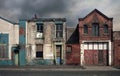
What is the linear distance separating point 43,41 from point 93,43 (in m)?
7.52

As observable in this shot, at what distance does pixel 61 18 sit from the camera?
42844 millimetres

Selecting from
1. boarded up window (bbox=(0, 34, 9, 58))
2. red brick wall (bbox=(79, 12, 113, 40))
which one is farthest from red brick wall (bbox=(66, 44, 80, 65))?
boarded up window (bbox=(0, 34, 9, 58))

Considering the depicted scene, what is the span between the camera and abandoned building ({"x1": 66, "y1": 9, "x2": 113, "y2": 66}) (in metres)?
42.2

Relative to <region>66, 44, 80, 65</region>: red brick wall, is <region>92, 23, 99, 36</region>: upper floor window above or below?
above

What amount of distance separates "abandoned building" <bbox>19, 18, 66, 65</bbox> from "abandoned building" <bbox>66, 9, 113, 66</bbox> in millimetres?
1641

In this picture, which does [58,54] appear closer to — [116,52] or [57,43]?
[57,43]

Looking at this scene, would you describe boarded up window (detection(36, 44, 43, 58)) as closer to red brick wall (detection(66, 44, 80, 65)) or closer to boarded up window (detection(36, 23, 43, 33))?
boarded up window (detection(36, 23, 43, 33))

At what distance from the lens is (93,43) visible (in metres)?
42.4

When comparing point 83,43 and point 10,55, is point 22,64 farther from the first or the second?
point 83,43

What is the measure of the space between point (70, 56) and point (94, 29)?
5.42m

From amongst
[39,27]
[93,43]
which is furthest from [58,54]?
[93,43]

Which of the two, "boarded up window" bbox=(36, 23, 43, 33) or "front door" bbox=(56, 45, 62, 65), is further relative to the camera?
"boarded up window" bbox=(36, 23, 43, 33)

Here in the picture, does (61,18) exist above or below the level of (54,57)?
above

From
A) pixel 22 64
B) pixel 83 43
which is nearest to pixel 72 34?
pixel 83 43
